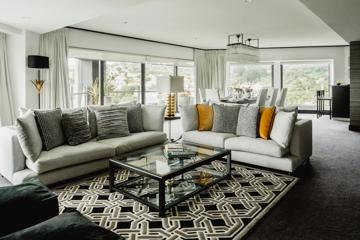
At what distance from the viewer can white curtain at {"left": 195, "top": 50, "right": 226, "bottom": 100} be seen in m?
10.7

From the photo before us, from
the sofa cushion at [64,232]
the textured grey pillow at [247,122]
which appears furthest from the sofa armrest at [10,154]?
the textured grey pillow at [247,122]

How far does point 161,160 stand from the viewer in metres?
3.25

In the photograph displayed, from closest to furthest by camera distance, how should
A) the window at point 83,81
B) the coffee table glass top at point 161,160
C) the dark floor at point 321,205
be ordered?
the dark floor at point 321,205 < the coffee table glass top at point 161,160 < the window at point 83,81

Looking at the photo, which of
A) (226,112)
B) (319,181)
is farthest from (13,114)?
Answer: (319,181)

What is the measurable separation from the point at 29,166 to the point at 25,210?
2.30 metres

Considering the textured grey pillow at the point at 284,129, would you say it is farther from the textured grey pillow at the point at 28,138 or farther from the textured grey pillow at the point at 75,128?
the textured grey pillow at the point at 28,138

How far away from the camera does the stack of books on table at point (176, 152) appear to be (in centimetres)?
326

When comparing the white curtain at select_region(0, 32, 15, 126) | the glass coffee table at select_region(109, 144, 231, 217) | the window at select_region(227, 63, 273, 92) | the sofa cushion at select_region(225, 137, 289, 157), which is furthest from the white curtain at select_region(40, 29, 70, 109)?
the window at select_region(227, 63, 273, 92)

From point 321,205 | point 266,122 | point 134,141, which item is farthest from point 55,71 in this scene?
point 321,205

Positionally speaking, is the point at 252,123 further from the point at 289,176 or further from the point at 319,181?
the point at 319,181

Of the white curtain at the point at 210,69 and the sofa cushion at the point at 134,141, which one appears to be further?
the white curtain at the point at 210,69

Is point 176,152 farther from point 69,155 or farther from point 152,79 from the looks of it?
point 152,79

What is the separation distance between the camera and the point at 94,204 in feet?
9.43

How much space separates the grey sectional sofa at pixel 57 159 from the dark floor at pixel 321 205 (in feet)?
7.11
